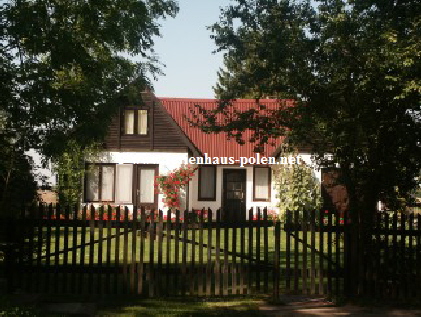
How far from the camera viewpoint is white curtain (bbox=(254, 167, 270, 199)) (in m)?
27.7

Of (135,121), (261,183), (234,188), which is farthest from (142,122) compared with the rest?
(261,183)

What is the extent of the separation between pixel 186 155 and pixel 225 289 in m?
16.2

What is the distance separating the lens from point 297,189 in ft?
79.3

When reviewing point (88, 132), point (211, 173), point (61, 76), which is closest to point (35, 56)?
point (61, 76)

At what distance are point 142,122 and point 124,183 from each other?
313 centimetres

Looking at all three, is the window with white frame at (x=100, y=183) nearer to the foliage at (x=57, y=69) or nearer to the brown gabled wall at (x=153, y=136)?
the brown gabled wall at (x=153, y=136)

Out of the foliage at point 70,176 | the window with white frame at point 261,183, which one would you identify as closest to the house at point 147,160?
the window with white frame at point 261,183

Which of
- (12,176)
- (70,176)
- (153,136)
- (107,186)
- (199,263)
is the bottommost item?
(199,263)

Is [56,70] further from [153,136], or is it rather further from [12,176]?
[153,136]

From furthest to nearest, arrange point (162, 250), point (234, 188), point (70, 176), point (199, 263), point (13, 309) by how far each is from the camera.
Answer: point (234, 188)
point (70, 176)
point (162, 250)
point (199, 263)
point (13, 309)

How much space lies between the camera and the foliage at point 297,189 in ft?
79.5

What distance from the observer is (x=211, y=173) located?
27.9 meters

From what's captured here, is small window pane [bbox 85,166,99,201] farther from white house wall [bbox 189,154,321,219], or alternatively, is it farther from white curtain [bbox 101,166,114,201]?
white house wall [bbox 189,154,321,219]

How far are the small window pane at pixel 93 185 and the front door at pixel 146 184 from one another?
200 cm
